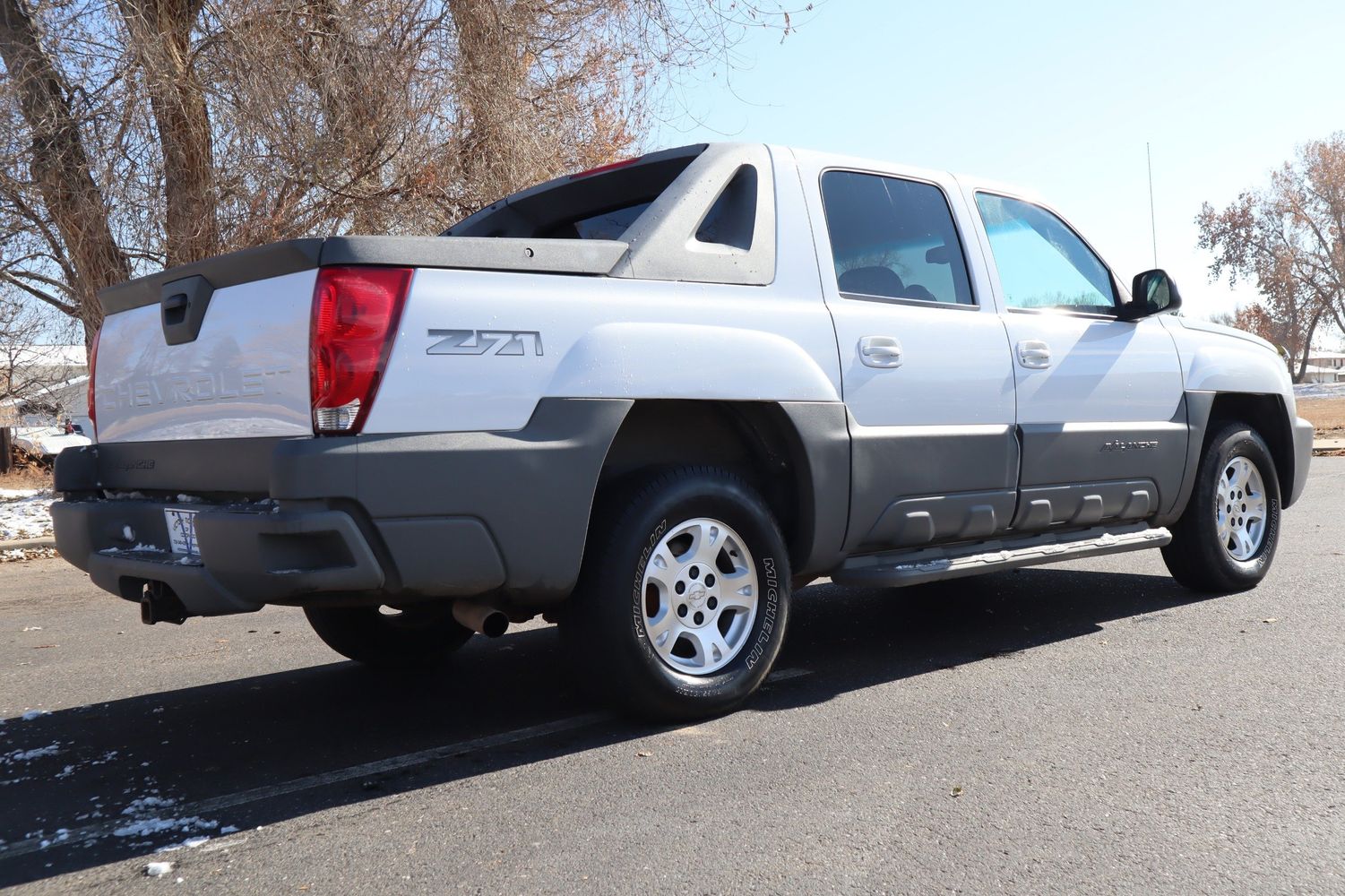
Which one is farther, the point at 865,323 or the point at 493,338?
the point at 865,323

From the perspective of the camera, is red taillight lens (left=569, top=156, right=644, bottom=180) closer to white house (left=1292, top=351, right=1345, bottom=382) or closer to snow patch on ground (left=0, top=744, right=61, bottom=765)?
snow patch on ground (left=0, top=744, right=61, bottom=765)

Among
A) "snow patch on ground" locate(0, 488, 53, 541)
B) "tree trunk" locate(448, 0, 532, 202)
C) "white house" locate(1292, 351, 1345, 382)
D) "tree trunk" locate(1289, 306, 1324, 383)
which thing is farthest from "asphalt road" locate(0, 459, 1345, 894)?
"white house" locate(1292, 351, 1345, 382)

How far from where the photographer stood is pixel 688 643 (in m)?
4.06

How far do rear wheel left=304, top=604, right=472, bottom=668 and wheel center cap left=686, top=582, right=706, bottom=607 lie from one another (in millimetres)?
1124

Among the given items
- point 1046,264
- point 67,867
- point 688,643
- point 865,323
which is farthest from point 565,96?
point 67,867

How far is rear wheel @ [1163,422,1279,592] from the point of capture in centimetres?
601

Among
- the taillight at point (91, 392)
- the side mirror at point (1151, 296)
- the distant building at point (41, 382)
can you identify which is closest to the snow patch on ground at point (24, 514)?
the distant building at point (41, 382)

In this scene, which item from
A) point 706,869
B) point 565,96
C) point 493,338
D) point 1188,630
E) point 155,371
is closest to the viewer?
point 706,869

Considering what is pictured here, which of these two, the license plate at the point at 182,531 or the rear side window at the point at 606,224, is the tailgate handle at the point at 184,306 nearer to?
the license plate at the point at 182,531

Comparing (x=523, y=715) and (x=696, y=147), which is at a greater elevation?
(x=696, y=147)

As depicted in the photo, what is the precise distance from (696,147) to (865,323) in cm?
94

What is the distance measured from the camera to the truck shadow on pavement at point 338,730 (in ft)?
10.6

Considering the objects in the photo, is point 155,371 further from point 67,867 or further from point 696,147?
point 696,147

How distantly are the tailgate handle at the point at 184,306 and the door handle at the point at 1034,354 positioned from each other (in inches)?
129
